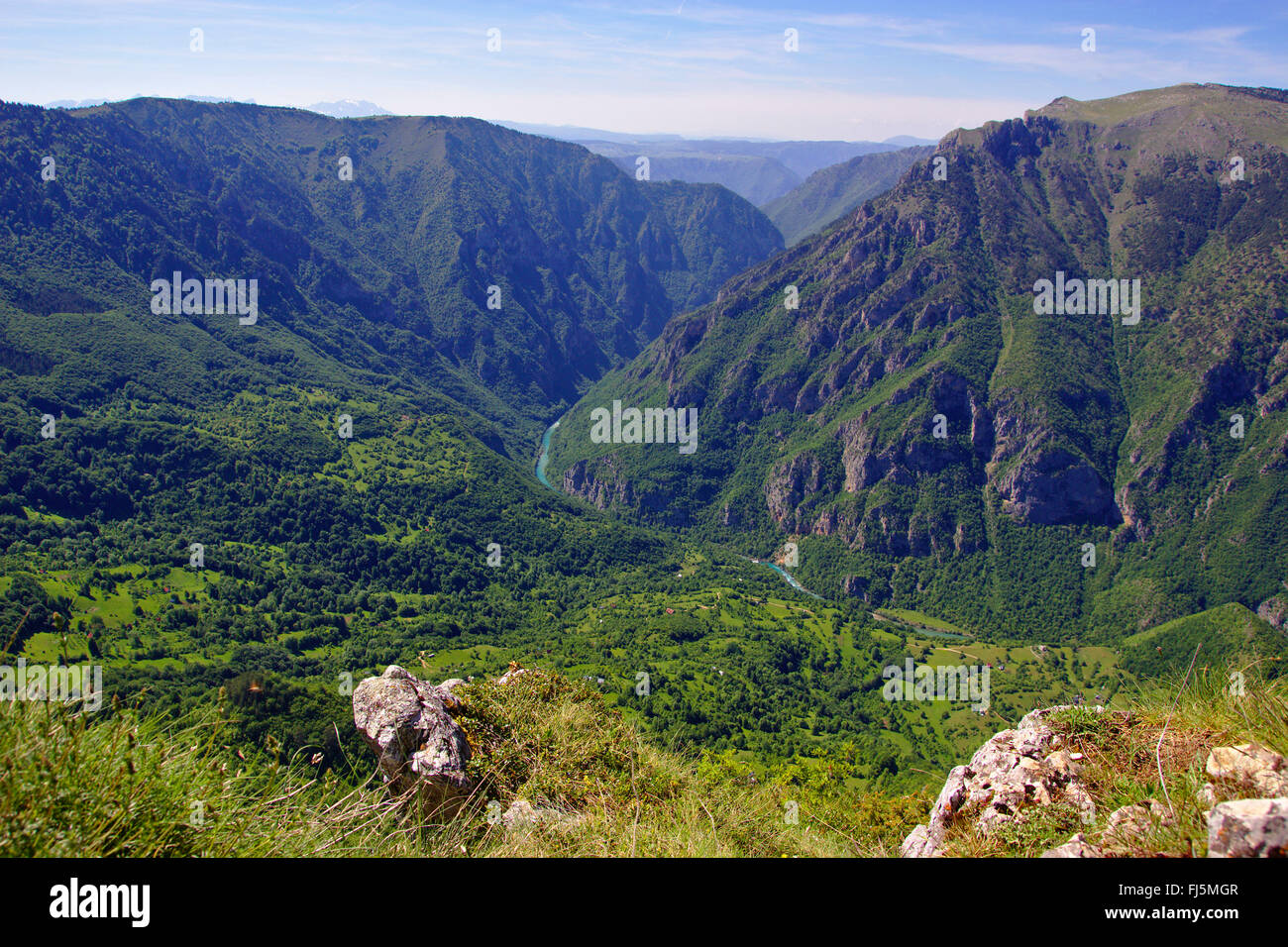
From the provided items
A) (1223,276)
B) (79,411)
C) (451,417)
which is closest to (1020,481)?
(1223,276)

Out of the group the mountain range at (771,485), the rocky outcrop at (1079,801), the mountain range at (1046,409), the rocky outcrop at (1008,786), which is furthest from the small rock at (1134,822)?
the mountain range at (1046,409)

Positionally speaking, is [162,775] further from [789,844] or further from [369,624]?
[369,624]

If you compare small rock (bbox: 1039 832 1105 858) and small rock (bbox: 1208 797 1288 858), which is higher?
small rock (bbox: 1208 797 1288 858)

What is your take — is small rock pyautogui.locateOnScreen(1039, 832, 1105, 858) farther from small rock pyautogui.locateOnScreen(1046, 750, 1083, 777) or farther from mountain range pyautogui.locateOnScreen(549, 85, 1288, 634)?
mountain range pyautogui.locateOnScreen(549, 85, 1288, 634)

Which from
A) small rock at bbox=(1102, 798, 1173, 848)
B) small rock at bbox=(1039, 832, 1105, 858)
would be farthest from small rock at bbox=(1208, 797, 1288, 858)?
small rock at bbox=(1039, 832, 1105, 858)

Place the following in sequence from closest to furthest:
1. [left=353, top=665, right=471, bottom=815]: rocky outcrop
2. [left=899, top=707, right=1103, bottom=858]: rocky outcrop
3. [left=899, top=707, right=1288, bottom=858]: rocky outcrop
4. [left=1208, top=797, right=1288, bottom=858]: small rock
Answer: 1. [left=1208, top=797, right=1288, bottom=858]: small rock
2. [left=899, top=707, right=1288, bottom=858]: rocky outcrop
3. [left=899, top=707, right=1103, bottom=858]: rocky outcrop
4. [left=353, top=665, right=471, bottom=815]: rocky outcrop

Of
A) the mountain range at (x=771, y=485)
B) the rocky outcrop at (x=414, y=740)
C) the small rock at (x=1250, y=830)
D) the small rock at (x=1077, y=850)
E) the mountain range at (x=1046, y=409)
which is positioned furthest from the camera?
the mountain range at (x=1046, y=409)

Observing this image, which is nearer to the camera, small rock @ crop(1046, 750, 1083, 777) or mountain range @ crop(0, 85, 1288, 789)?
small rock @ crop(1046, 750, 1083, 777)

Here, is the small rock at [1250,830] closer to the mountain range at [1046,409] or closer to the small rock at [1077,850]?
the small rock at [1077,850]
